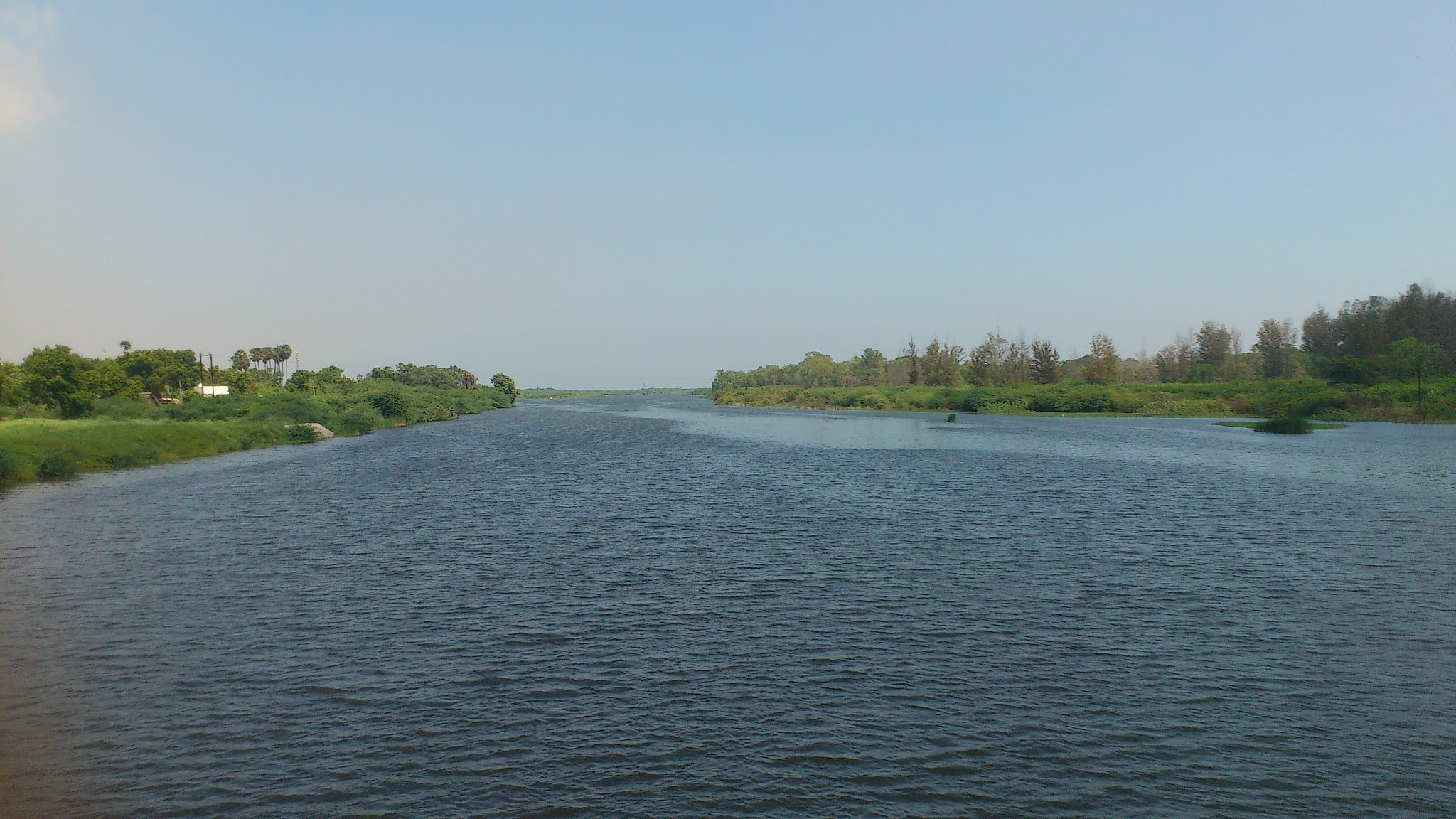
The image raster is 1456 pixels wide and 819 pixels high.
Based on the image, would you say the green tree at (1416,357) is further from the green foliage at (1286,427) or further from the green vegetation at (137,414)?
the green vegetation at (137,414)

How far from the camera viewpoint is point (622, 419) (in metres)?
163

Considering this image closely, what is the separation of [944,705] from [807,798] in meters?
4.81

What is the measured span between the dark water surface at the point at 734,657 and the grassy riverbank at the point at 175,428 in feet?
50.0

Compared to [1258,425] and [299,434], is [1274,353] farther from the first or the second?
[299,434]

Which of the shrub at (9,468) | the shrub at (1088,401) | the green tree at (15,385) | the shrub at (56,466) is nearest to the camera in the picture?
the shrub at (9,468)

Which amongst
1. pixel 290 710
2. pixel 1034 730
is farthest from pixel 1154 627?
pixel 290 710

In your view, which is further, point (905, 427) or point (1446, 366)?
point (1446, 366)

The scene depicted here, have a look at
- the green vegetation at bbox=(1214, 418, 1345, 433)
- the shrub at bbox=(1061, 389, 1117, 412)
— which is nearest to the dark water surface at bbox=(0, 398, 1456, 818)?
the green vegetation at bbox=(1214, 418, 1345, 433)

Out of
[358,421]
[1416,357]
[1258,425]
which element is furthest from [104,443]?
[1416,357]

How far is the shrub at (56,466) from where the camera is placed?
55438 mm

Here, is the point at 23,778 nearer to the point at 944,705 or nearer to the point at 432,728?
the point at 432,728

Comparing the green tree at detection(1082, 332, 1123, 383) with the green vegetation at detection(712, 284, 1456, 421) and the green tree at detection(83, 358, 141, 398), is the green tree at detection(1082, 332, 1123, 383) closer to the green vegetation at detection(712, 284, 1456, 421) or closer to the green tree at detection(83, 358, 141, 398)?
the green vegetation at detection(712, 284, 1456, 421)

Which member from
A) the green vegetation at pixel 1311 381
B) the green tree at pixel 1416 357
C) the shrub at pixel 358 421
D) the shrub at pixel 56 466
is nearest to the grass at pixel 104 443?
the shrub at pixel 56 466

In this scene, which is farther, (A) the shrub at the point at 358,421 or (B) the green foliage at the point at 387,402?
(B) the green foliage at the point at 387,402
